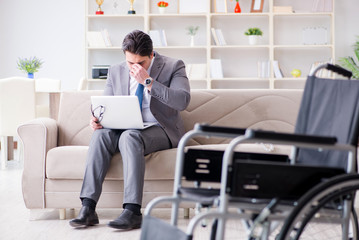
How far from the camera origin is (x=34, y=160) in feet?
9.70

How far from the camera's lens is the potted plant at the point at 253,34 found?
21.2ft

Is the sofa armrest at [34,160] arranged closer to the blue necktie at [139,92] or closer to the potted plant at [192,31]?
the blue necktie at [139,92]

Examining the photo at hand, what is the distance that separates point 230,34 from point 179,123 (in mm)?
3770

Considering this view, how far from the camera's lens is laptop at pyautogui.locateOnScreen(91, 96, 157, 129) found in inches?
110

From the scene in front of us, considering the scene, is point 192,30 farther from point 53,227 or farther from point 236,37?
point 53,227

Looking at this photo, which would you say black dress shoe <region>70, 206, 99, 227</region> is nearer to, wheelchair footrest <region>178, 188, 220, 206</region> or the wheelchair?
the wheelchair

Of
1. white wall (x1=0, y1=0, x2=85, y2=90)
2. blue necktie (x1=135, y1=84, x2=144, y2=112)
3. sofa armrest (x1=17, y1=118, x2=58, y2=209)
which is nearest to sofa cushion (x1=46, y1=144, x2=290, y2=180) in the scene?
sofa armrest (x1=17, y1=118, x2=58, y2=209)

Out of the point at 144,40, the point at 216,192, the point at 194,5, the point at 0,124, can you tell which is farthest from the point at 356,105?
the point at 194,5

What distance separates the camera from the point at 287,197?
5.20 ft

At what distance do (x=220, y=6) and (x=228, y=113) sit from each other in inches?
135

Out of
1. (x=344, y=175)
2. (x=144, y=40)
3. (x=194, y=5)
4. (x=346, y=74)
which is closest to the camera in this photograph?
(x=344, y=175)

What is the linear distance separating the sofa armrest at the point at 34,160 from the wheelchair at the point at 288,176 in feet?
4.23

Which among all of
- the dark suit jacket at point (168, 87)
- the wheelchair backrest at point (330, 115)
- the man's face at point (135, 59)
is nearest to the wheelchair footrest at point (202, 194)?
the wheelchair backrest at point (330, 115)

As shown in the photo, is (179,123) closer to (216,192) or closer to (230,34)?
(216,192)
